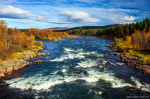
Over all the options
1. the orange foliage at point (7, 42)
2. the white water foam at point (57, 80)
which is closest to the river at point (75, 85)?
the white water foam at point (57, 80)

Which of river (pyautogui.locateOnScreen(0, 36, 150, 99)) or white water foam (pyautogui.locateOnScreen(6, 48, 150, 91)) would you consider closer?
river (pyautogui.locateOnScreen(0, 36, 150, 99))

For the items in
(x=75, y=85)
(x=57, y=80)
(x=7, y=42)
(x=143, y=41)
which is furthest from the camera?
(x=143, y=41)

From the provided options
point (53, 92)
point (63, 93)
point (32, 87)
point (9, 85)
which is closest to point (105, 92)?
point (63, 93)

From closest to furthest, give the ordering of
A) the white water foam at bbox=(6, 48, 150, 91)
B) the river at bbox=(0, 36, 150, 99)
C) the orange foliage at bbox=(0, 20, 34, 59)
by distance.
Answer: the river at bbox=(0, 36, 150, 99), the white water foam at bbox=(6, 48, 150, 91), the orange foliage at bbox=(0, 20, 34, 59)

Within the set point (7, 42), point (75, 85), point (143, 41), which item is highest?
point (7, 42)

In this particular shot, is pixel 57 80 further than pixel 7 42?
No

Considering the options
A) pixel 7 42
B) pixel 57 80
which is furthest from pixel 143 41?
pixel 7 42

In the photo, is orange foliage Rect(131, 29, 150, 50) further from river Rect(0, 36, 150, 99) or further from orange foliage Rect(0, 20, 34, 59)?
orange foliage Rect(0, 20, 34, 59)

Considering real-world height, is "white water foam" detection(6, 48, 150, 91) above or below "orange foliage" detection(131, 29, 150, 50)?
below

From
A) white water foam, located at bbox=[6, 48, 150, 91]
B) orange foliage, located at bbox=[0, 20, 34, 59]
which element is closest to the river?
white water foam, located at bbox=[6, 48, 150, 91]

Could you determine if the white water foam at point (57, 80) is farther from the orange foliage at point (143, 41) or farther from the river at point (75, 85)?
the orange foliage at point (143, 41)

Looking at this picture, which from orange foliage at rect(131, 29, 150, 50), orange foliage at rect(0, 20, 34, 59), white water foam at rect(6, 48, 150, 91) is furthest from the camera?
orange foliage at rect(131, 29, 150, 50)

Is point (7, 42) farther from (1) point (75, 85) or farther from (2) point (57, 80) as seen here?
(1) point (75, 85)

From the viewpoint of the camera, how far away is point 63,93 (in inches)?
616
